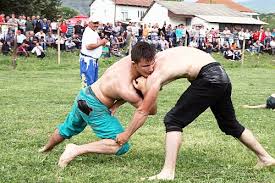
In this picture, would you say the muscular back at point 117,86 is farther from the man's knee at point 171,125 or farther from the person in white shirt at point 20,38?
the person in white shirt at point 20,38

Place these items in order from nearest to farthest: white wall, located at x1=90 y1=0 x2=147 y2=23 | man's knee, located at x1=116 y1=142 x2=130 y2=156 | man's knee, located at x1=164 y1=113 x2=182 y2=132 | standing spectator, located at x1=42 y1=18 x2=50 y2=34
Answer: man's knee, located at x1=164 y1=113 x2=182 y2=132 → man's knee, located at x1=116 y1=142 x2=130 y2=156 → standing spectator, located at x1=42 y1=18 x2=50 y2=34 → white wall, located at x1=90 y1=0 x2=147 y2=23

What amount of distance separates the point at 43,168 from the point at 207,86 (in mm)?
1772

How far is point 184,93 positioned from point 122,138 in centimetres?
73

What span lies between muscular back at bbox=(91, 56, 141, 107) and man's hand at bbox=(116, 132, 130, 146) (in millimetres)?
323

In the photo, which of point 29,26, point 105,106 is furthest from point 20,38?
point 105,106

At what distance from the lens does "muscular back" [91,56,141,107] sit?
528cm

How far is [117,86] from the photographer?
5.37 metres

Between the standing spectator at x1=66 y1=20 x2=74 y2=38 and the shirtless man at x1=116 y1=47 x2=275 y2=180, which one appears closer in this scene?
the shirtless man at x1=116 y1=47 x2=275 y2=180

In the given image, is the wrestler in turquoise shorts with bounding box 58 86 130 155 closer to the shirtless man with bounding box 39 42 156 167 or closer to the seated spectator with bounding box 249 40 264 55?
the shirtless man with bounding box 39 42 156 167

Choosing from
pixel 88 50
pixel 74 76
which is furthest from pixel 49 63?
pixel 88 50

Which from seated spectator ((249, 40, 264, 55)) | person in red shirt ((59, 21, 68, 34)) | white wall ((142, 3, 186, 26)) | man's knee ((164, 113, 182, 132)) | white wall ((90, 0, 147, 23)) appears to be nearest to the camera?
man's knee ((164, 113, 182, 132))

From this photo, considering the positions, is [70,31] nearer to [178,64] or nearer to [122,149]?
[122,149]

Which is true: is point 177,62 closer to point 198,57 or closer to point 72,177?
point 198,57

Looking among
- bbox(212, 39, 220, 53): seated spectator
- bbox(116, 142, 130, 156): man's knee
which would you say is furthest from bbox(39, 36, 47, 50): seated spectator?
bbox(116, 142, 130, 156): man's knee
